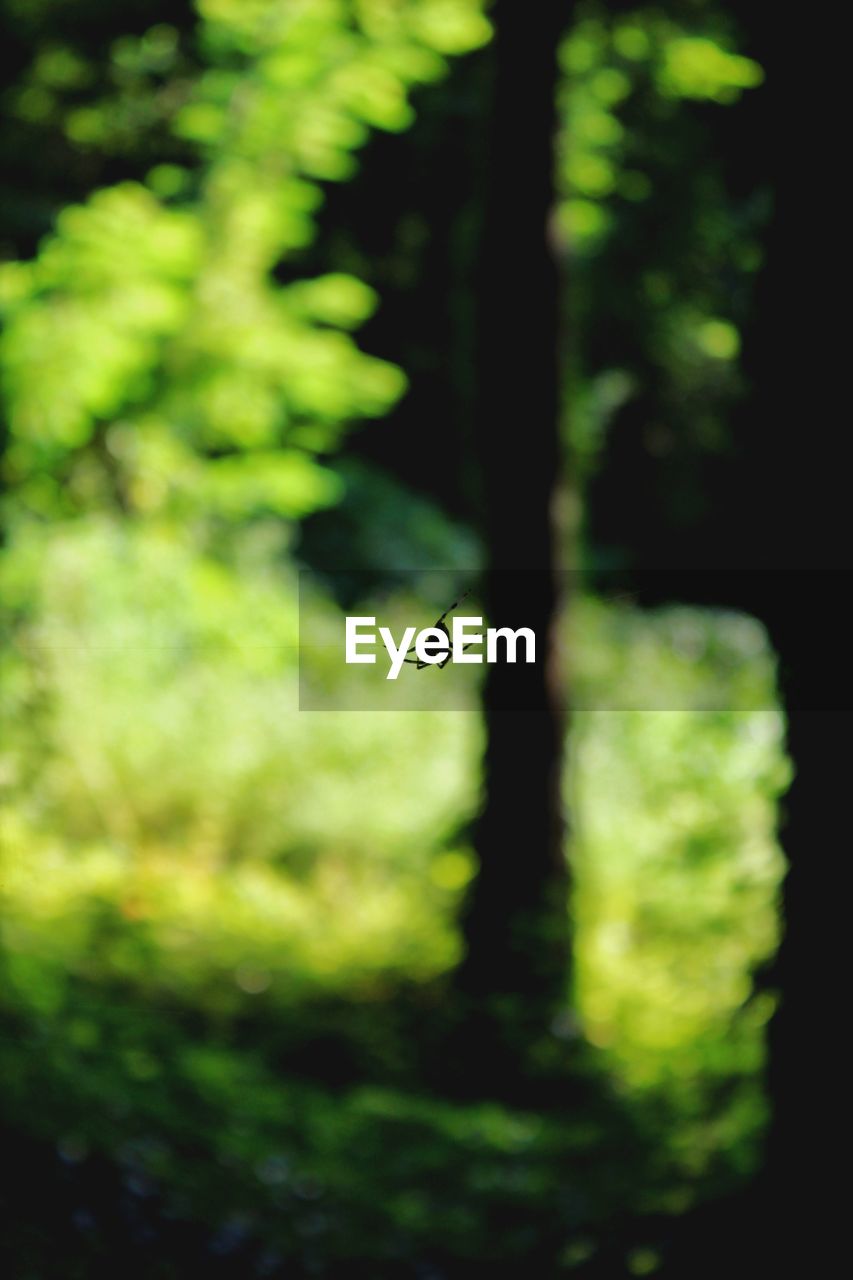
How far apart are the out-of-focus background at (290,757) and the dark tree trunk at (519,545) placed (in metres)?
0.09

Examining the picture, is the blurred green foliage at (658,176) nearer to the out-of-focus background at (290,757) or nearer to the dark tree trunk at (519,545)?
the out-of-focus background at (290,757)

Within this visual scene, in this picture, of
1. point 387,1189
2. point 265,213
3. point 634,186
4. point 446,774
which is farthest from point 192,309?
point 387,1189

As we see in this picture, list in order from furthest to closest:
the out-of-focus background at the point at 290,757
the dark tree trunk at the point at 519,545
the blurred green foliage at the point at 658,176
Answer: the blurred green foliage at the point at 658,176 → the dark tree trunk at the point at 519,545 → the out-of-focus background at the point at 290,757

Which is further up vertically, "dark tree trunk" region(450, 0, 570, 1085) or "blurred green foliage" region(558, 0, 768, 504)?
"blurred green foliage" region(558, 0, 768, 504)

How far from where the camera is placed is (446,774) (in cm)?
801

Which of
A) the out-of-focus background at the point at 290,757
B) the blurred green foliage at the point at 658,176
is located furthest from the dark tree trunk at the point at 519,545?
the blurred green foliage at the point at 658,176

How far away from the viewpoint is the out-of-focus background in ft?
12.7

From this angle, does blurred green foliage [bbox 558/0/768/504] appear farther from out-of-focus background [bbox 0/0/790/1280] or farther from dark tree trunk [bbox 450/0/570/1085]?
dark tree trunk [bbox 450/0/570/1085]

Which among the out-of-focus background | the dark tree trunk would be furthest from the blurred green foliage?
the dark tree trunk

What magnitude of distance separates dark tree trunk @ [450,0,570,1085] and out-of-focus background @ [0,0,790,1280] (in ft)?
0.29

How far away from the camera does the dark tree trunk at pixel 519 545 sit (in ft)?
17.3

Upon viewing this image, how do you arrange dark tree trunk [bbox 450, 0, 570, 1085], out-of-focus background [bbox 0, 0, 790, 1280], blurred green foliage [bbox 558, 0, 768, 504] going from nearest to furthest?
1. out-of-focus background [bbox 0, 0, 790, 1280]
2. dark tree trunk [bbox 450, 0, 570, 1085]
3. blurred green foliage [bbox 558, 0, 768, 504]

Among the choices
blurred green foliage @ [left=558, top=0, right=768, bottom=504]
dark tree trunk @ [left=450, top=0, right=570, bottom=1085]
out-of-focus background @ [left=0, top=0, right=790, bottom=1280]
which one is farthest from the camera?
blurred green foliage @ [left=558, top=0, right=768, bottom=504]

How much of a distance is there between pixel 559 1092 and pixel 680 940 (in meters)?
0.81
